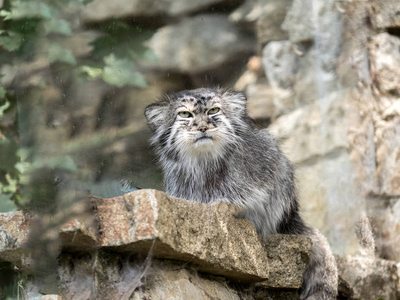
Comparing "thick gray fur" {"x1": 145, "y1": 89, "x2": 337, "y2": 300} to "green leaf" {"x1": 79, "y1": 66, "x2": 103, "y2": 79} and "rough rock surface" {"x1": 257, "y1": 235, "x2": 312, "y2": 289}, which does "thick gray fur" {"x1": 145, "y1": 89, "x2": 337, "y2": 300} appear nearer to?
"rough rock surface" {"x1": 257, "y1": 235, "x2": 312, "y2": 289}

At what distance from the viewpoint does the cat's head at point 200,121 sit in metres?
4.22

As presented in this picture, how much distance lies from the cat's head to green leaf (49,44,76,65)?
95 cm

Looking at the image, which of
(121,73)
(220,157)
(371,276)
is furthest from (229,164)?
(371,276)

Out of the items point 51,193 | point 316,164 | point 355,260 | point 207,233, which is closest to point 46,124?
point 51,193

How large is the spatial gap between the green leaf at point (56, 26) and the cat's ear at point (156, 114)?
43.3 inches

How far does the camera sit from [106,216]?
319cm

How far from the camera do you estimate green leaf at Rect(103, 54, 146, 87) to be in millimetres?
5355

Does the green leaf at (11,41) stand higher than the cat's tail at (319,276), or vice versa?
the green leaf at (11,41)

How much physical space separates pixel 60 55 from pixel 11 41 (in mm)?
333

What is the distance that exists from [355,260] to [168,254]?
319cm

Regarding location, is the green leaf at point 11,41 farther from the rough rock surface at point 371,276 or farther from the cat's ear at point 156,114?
the rough rock surface at point 371,276

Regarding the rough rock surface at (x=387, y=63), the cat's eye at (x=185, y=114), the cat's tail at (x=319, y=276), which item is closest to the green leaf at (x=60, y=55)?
the cat's eye at (x=185, y=114)

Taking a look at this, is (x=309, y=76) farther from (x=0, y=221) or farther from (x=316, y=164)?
(x=0, y=221)

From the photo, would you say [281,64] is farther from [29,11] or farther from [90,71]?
[29,11]
